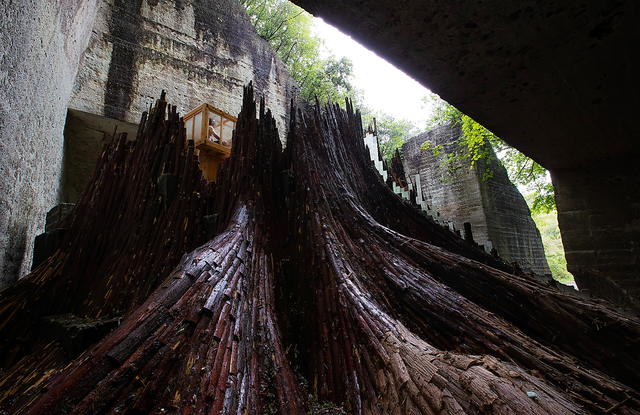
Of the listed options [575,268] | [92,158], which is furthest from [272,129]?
[92,158]

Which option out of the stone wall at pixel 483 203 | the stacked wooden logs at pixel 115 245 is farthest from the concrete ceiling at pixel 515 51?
the stone wall at pixel 483 203

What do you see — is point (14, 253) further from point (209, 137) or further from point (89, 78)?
point (89, 78)

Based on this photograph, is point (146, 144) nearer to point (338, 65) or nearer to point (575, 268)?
point (575, 268)

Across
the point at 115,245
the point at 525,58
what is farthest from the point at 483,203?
the point at 115,245

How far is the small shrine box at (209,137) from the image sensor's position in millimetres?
4375

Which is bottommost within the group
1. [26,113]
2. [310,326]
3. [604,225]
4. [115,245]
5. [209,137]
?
[310,326]

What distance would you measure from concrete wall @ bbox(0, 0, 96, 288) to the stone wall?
600cm

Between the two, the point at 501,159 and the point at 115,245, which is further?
the point at 501,159

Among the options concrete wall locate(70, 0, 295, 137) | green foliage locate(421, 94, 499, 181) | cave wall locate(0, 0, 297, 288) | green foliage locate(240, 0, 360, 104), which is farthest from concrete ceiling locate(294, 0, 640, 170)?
green foliage locate(240, 0, 360, 104)

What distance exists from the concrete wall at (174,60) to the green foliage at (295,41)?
6.72 feet

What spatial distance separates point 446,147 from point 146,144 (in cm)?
643

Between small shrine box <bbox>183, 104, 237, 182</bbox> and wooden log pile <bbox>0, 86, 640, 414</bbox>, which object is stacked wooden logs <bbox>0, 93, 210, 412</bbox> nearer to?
wooden log pile <bbox>0, 86, 640, 414</bbox>

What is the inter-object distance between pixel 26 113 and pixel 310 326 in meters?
2.91

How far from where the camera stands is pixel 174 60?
710 cm
